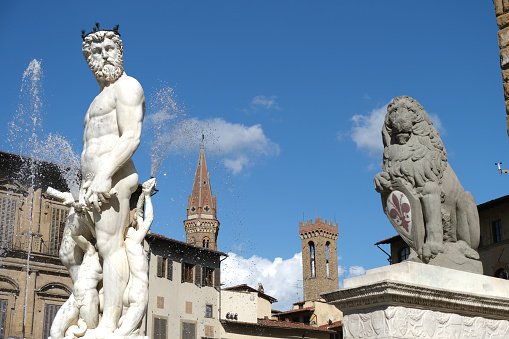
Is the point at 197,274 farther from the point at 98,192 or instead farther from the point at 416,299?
the point at 416,299

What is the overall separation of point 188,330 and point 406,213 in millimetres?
38322

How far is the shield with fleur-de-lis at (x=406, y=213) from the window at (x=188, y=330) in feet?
124

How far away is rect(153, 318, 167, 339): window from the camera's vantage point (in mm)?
40625

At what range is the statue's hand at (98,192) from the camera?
20.4 feet

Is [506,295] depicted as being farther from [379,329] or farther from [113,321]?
[113,321]

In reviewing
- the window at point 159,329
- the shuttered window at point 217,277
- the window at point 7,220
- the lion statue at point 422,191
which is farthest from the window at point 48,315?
the lion statue at point 422,191

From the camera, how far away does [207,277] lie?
46.3 m

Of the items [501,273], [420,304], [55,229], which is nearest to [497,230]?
[501,273]

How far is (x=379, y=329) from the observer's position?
571cm

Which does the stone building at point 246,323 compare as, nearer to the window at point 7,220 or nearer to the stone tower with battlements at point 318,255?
the window at point 7,220

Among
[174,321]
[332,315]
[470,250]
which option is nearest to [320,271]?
[332,315]

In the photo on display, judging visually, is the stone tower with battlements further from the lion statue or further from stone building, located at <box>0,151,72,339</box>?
the lion statue

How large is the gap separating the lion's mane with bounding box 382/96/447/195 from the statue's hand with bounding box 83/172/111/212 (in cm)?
280

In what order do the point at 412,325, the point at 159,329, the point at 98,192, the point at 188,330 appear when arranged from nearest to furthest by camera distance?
the point at 412,325
the point at 98,192
the point at 159,329
the point at 188,330
